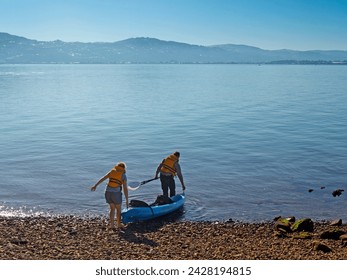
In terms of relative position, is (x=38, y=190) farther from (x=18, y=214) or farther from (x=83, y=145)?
(x=83, y=145)

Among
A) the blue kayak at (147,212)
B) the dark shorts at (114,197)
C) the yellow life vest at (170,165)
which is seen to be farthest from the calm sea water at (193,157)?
the dark shorts at (114,197)

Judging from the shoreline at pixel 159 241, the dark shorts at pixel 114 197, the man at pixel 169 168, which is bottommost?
the shoreline at pixel 159 241

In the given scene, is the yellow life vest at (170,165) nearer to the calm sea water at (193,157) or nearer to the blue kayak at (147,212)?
the blue kayak at (147,212)

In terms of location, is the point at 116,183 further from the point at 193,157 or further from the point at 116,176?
the point at 193,157

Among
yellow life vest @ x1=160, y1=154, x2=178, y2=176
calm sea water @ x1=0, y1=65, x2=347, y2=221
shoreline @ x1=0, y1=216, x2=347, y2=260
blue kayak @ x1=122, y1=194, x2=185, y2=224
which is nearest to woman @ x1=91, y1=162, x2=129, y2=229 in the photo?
blue kayak @ x1=122, y1=194, x2=185, y2=224

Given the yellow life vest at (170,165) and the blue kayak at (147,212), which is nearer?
the blue kayak at (147,212)

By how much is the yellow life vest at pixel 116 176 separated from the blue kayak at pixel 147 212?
1692 mm

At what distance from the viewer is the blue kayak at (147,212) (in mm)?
16578

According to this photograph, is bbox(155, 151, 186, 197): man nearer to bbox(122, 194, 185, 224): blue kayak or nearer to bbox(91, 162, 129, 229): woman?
bbox(122, 194, 185, 224): blue kayak

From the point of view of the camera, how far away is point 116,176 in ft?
49.9

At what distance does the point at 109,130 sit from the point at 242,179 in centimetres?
2098

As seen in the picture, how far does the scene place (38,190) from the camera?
2191 centimetres

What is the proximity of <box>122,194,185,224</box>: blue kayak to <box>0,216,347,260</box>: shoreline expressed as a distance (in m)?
0.25
